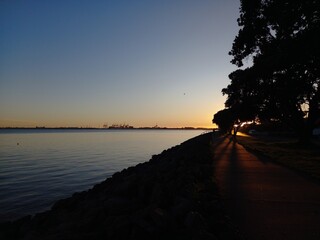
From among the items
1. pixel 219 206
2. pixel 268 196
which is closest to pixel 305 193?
pixel 268 196

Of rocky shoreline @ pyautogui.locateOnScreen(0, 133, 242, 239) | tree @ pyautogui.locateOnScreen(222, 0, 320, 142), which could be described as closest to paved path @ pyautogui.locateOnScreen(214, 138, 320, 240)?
rocky shoreline @ pyautogui.locateOnScreen(0, 133, 242, 239)

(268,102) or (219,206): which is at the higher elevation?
(268,102)

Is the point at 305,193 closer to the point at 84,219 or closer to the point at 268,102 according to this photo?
the point at 84,219

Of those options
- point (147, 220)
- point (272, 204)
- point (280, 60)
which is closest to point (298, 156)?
point (280, 60)

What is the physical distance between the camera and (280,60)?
39.6 feet

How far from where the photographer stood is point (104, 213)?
21.1 feet

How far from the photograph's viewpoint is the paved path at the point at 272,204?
17.3ft

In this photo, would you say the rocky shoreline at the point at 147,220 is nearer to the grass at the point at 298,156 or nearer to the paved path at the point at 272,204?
the paved path at the point at 272,204

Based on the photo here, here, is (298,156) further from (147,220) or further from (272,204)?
(147,220)

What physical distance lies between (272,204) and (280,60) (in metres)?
6.92

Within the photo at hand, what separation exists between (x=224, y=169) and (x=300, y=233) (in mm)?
7930

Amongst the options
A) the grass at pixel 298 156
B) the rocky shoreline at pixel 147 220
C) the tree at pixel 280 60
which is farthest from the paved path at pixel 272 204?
the tree at pixel 280 60

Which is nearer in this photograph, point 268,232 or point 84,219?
point 268,232

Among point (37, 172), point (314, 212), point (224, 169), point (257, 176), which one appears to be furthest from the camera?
point (37, 172)
